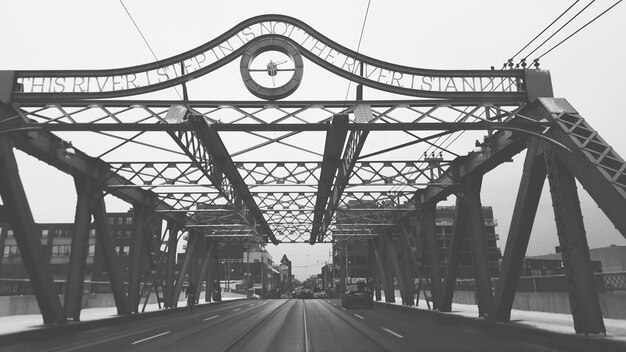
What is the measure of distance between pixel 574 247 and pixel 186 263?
26464mm

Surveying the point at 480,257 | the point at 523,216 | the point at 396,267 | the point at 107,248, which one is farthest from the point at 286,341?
the point at 396,267

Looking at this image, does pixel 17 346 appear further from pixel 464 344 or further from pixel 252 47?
pixel 464 344

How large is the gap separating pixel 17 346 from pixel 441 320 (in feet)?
52.4

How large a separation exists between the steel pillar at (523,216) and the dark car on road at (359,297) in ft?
60.5

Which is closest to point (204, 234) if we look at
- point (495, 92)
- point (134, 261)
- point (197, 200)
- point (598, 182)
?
point (197, 200)

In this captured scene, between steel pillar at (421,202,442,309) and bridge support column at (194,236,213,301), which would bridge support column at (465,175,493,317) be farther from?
bridge support column at (194,236,213,301)

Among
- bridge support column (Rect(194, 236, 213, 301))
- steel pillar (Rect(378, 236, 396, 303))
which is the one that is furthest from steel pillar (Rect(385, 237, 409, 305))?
bridge support column (Rect(194, 236, 213, 301))

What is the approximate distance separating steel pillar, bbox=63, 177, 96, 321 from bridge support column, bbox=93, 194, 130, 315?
705 millimetres

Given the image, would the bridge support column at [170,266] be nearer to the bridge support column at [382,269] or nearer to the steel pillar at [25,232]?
the steel pillar at [25,232]

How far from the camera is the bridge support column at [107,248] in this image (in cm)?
1934

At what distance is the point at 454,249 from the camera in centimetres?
1998

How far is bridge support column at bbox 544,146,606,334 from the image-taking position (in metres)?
10.9

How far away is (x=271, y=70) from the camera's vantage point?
1292 cm

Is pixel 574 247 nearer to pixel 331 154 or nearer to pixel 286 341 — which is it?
pixel 331 154
